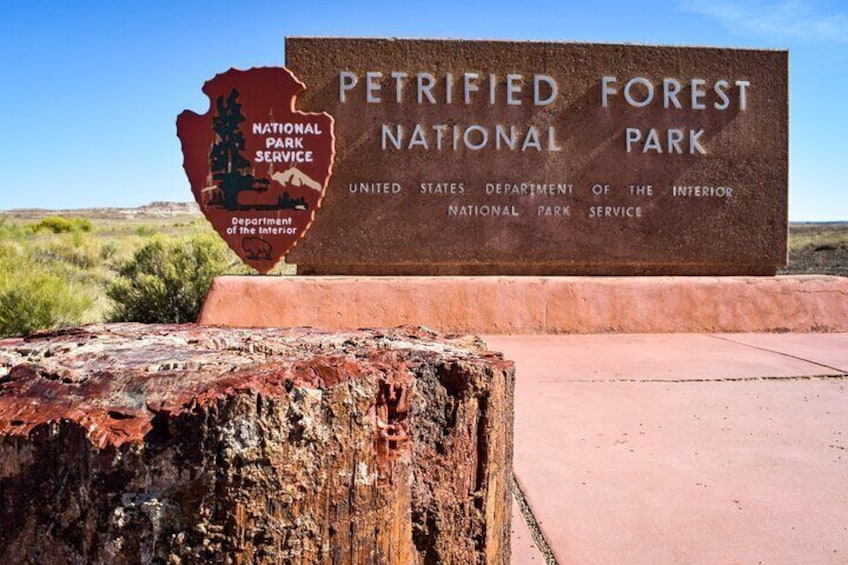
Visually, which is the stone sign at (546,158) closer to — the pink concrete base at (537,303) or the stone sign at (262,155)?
the stone sign at (262,155)

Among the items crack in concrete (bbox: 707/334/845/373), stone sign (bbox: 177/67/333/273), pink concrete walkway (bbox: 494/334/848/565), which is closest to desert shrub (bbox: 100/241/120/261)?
stone sign (bbox: 177/67/333/273)

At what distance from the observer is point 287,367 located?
4.34ft

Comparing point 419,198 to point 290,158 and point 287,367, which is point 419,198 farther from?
point 287,367

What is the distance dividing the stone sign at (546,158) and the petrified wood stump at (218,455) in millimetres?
5150

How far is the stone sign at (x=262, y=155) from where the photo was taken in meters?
6.35

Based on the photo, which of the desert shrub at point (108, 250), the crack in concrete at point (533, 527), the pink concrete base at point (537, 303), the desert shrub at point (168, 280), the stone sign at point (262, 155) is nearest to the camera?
the crack in concrete at point (533, 527)

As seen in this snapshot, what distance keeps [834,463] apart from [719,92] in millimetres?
4761

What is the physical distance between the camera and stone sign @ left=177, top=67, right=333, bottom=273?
20.8 ft

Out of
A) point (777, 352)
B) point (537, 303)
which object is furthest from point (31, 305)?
point (777, 352)

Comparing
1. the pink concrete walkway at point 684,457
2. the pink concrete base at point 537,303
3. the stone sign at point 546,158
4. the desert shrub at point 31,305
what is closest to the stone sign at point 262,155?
the stone sign at point 546,158

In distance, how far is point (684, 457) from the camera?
3088mm

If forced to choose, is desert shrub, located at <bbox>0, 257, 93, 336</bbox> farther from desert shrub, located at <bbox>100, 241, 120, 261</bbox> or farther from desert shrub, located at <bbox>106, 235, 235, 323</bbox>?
desert shrub, located at <bbox>100, 241, 120, 261</bbox>

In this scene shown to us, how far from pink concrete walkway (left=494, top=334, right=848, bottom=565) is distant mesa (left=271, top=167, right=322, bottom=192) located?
2.36 m

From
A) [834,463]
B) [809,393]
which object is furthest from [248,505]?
[809,393]
